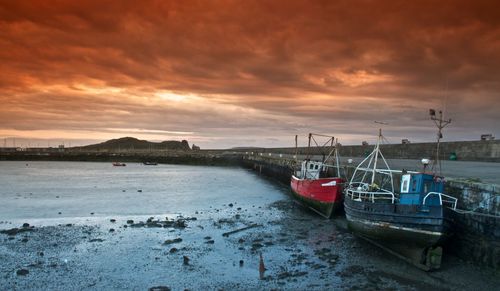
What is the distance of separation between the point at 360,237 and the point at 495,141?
957 inches

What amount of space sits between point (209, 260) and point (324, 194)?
11.3m

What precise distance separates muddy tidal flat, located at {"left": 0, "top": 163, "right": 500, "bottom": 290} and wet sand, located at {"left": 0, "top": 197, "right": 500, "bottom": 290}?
3 centimetres

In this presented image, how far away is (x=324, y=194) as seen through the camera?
83.0 feet

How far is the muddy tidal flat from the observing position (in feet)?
43.4

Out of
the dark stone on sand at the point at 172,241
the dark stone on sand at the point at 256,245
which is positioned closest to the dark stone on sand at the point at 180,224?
the dark stone on sand at the point at 172,241

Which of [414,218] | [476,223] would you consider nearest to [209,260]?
[414,218]

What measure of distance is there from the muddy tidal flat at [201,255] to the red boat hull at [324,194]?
0.73 m

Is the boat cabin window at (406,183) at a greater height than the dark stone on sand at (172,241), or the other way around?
the boat cabin window at (406,183)

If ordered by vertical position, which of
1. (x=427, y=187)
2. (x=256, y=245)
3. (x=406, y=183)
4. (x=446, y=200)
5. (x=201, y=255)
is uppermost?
(x=406, y=183)

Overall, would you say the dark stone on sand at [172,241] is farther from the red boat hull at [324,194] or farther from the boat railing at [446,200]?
the boat railing at [446,200]

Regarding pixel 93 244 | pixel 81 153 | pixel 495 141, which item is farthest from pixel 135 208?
pixel 81 153

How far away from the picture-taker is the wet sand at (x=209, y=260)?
13148 millimetres

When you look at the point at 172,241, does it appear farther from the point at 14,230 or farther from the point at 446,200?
the point at 446,200

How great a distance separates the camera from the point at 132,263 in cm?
1556
